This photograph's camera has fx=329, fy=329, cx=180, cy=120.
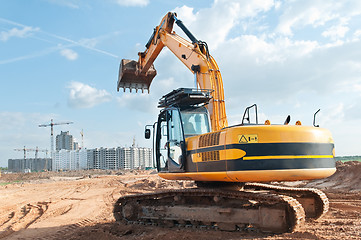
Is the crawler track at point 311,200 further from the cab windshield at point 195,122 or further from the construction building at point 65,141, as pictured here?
the construction building at point 65,141

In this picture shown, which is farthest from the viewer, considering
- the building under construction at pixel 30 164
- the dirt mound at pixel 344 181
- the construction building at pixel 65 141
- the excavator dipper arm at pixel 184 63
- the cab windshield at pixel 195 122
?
the building under construction at pixel 30 164

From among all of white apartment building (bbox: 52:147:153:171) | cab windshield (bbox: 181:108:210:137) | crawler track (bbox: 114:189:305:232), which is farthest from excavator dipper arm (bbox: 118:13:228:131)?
white apartment building (bbox: 52:147:153:171)

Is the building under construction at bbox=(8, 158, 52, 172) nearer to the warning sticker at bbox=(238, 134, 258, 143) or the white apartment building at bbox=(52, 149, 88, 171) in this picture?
→ the white apartment building at bbox=(52, 149, 88, 171)

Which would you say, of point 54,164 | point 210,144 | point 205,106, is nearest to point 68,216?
point 205,106

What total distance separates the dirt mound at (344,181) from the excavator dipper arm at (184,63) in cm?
956

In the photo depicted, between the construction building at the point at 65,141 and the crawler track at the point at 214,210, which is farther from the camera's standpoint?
the construction building at the point at 65,141

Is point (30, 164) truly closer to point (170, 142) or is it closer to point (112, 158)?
point (112, 158)

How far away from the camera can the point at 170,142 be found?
7.71m

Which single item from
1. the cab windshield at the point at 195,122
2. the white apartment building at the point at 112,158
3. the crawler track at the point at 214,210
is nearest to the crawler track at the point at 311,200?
the crawler track at the point at 214,210

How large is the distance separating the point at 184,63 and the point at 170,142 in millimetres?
3311

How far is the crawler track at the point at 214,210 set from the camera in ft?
19.2

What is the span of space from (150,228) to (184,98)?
3.06 metres

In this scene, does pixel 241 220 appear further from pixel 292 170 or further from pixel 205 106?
pixel 205 106

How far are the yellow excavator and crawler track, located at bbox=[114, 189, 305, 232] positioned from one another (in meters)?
0.02
